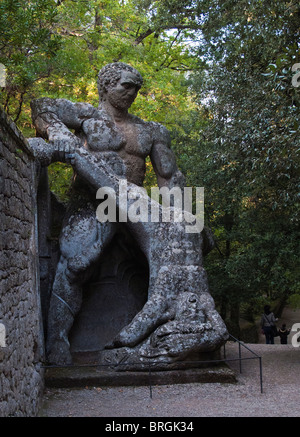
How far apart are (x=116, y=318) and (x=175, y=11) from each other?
7357 mm

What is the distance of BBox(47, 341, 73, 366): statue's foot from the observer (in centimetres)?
632

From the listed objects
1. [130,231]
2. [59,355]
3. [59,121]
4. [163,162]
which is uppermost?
[59,121]

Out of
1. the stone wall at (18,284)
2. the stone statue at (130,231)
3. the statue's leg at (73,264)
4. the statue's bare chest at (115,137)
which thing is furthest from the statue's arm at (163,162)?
the stone wall at (18,284)

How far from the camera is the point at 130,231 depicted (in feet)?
22.8

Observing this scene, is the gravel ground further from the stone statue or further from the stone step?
the stone statue

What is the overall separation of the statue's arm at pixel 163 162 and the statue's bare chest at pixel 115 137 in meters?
0.16

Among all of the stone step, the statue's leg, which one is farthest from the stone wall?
the statue's leg

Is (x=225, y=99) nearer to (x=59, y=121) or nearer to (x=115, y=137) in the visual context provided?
(x=115, y=137)

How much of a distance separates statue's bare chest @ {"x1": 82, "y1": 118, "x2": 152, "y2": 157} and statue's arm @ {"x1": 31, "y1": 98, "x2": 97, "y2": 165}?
15 centimetres

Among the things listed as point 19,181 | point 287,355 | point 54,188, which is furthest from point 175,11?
point 19,181

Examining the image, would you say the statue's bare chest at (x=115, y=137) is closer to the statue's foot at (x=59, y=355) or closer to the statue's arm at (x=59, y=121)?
the statue's arm at (x=59, y=121)

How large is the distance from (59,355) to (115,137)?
111 inches

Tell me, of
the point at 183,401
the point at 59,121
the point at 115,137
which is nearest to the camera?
the point at 183,401

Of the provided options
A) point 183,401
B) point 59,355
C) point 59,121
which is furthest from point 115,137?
point 183,401
